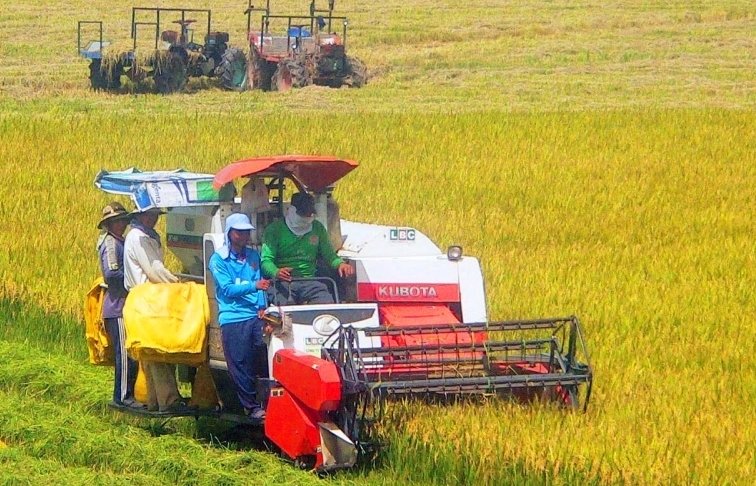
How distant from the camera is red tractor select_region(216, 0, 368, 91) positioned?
108 feet

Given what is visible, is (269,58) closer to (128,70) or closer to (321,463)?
(128,70)

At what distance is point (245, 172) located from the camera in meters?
8.78

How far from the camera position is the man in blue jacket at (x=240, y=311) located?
27.3 ft

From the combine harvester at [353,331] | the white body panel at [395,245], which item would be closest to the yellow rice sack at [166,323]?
the combine harvester at [353,331]

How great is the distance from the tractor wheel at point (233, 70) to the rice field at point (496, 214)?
0.60 meters

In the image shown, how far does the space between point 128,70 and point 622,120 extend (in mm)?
12227

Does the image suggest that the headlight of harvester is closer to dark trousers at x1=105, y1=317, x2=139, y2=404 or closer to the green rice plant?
the green rice plant

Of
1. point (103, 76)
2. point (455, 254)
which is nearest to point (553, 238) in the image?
point (455, 254)

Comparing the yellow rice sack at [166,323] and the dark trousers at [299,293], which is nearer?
the yellow rice sack at [166,323]

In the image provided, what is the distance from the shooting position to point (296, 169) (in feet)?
30.3

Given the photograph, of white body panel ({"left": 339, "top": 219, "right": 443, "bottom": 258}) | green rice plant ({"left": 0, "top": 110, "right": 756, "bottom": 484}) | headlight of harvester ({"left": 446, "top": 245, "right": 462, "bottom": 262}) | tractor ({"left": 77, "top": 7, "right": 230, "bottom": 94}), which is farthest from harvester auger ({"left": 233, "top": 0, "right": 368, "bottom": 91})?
headlight of harvester ({"left": 446, "top": 245, "right": 462, "bottom": 262})

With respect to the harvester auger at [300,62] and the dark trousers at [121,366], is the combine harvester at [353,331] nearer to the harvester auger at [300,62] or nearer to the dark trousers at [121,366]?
the dark trousers at [121,366]

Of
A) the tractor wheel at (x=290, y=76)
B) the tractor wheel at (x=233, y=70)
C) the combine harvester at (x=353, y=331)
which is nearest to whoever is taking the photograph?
the combine harvester at (x=353, y=331)

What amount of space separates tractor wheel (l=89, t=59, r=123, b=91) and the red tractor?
105 inches
